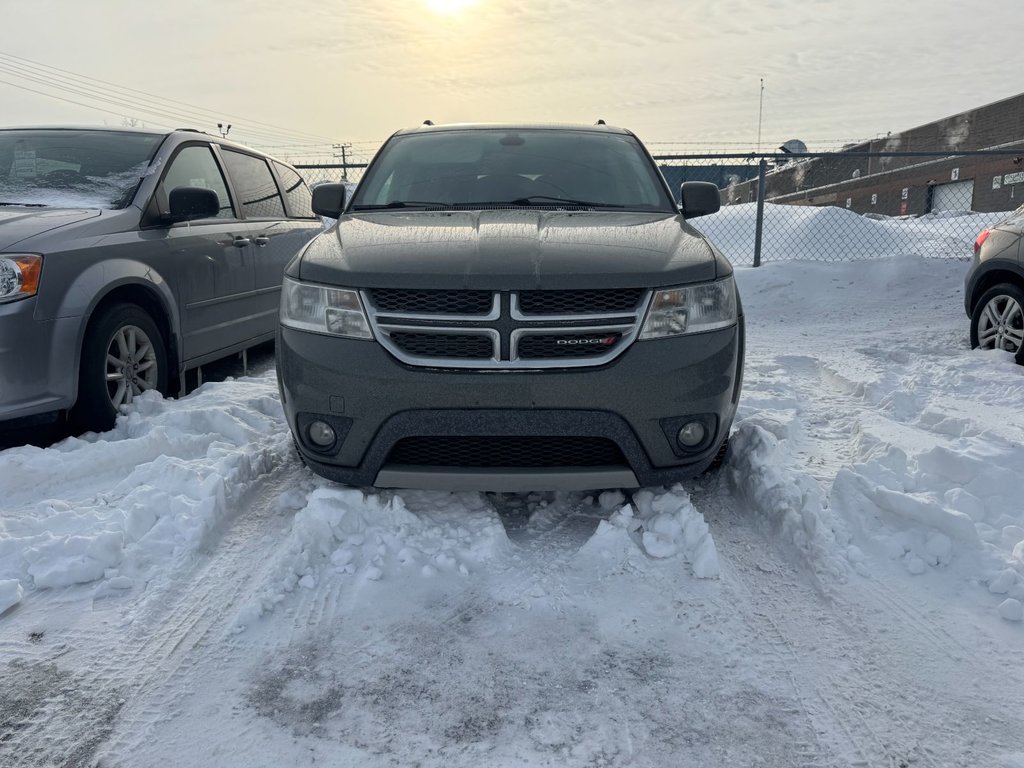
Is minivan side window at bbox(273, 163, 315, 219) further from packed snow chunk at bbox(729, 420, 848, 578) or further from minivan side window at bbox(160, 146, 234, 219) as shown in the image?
packed snow chunk at bbox(729, 420, 848, 578)

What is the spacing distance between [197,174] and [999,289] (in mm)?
5750

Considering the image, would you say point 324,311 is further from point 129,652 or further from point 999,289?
point 999,289

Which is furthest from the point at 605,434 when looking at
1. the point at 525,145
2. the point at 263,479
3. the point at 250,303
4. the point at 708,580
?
the point at 250,303

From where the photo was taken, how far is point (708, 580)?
2547 millimetres

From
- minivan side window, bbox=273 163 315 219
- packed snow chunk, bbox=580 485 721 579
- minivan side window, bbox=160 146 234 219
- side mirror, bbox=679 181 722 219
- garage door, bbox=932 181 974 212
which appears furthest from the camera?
garage door, bbox=932 181 974 212

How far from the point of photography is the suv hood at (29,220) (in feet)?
11.4

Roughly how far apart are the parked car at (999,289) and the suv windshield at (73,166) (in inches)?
231

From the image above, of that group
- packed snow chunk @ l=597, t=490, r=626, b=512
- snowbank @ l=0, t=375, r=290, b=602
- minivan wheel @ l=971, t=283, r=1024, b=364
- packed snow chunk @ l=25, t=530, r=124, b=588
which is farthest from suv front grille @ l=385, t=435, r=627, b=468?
minivan wheel @ l=971, t=283, r=1024, b=364

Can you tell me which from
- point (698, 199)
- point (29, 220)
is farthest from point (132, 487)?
point (698, 199)

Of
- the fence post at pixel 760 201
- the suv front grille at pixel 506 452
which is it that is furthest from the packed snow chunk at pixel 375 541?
the fence post at pixel 760 201

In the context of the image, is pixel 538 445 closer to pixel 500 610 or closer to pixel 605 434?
pixel 605 434

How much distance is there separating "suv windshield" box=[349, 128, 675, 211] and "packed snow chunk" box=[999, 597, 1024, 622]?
221cm

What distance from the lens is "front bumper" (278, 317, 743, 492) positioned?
8.38 feet

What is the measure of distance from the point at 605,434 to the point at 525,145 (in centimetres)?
210
